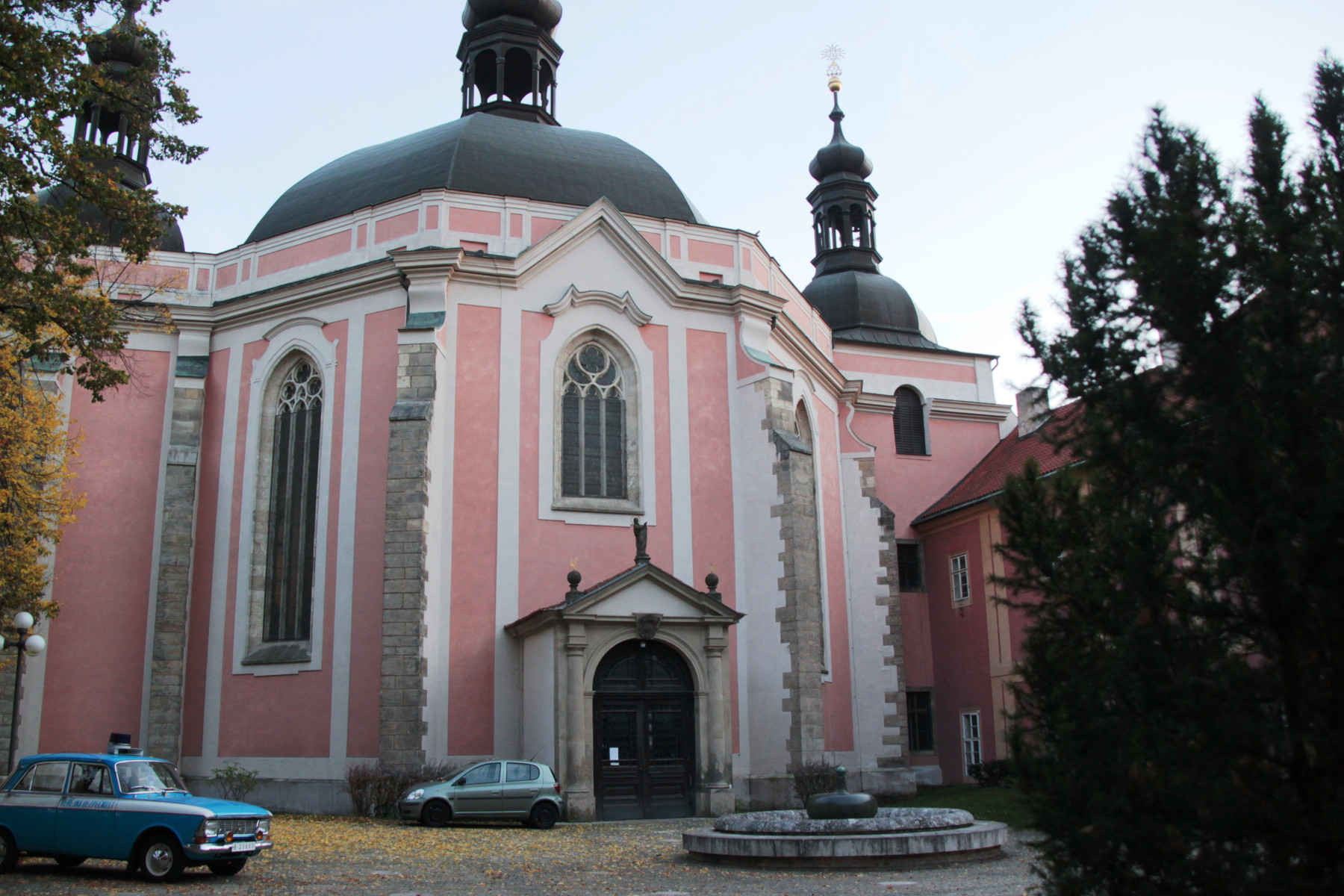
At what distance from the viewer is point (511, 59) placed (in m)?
30.3

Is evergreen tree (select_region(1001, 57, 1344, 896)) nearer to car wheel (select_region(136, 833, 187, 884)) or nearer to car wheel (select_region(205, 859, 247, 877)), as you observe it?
car wheel (select_region(136, 833, 187, 884))

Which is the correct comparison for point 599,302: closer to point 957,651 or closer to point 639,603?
point 639,603

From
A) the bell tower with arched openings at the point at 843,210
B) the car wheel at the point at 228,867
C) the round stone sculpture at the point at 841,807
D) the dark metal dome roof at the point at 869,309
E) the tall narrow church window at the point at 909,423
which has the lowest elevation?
the car wheel at the point at 228,867

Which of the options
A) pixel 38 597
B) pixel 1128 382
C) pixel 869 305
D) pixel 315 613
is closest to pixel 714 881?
pixel 1128 382

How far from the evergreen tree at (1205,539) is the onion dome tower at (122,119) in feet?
35.4

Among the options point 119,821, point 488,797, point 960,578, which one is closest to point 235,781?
point 488,797

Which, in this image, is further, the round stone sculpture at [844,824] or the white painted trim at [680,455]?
the white painted trim at [680,455]

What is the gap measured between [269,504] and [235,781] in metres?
5.34

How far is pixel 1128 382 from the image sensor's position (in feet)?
17.9

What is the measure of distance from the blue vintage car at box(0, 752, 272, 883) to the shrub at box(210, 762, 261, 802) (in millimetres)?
8471

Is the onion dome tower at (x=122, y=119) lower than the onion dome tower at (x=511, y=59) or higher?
lower

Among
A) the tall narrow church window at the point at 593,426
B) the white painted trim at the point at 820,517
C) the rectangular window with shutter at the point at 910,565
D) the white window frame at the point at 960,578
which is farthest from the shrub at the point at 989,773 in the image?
the tall narrow church window at the point at 593,426

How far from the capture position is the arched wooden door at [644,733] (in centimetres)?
1928

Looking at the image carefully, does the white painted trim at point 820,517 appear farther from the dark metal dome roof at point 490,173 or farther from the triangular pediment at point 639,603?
the triangular pediment at point 639,603
